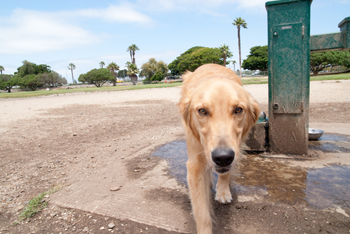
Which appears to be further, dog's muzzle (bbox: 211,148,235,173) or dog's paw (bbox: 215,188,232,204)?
dog's paw (bbox: 215,188,232,204)

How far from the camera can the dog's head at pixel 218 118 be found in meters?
2.06

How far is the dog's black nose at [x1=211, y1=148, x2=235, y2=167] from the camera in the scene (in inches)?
78.5

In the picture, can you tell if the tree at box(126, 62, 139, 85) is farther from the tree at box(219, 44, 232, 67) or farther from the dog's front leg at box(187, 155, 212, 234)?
the dog's front leg at box(187, 155, 212, 234)

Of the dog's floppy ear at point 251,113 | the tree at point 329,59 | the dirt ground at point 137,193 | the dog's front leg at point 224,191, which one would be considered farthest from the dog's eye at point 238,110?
the tree at point 329,59

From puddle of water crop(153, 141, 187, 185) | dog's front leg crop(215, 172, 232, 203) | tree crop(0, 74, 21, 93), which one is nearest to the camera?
dog's front leg crop(215, 172, 232, 203)

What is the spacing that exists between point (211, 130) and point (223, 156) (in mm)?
328

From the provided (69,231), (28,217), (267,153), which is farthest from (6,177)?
(267,153)

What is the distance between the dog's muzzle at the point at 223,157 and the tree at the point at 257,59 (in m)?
72.8

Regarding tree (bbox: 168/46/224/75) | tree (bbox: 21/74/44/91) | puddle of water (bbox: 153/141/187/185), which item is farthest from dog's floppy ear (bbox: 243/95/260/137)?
tree (bbox: 21/74/44/91)

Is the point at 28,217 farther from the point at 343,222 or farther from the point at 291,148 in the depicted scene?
the point at 291,148

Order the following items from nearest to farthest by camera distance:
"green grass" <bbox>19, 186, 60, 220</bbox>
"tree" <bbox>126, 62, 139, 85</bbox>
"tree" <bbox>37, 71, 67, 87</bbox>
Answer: "green grass" <bbox>19, 186, 60, 220</bbox> → "tree" <bbox>37, 71, 67, 87</bbox> → "tree" <bbox>126, 62, 139, 85</bbox>

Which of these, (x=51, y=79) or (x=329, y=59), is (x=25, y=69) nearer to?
(x=51, y=79)

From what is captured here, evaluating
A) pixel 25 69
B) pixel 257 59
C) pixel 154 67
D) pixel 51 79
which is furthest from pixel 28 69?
pixel 257 59

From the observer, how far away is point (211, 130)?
2.23 metres
